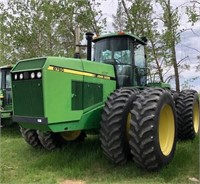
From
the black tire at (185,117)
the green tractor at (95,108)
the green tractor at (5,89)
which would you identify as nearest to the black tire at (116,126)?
the green tractor at (95,108)

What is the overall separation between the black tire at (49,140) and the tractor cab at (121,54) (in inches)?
69.2

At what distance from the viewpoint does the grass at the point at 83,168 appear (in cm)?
485

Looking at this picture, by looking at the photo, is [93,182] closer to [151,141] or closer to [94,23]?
[151,141]

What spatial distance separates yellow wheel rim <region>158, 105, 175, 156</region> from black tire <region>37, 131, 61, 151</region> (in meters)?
2.26

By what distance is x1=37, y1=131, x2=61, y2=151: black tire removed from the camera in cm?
650

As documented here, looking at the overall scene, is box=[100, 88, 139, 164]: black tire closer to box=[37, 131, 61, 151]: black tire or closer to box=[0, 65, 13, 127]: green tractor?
box=[37, 131, 61, 151]: black tire

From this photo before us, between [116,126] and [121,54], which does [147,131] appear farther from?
[121,54]

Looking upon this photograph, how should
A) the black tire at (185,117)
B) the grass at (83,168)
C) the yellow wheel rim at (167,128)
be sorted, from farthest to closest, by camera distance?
the black tire at (185,117)
the yellow wheel rim at (167,128)
the grass at (83,168)

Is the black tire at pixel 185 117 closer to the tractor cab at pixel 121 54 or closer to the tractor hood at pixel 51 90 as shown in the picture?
the tractor cab at pixel 121 54

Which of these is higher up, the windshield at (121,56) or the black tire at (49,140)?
the windshield at (121,56)

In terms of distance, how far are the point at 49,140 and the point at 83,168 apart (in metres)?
1.42

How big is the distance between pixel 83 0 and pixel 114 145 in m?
14.5

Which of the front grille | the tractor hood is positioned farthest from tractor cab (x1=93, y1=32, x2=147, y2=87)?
Answer: the front grille

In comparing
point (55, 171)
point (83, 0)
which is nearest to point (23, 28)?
point (83, 0)
